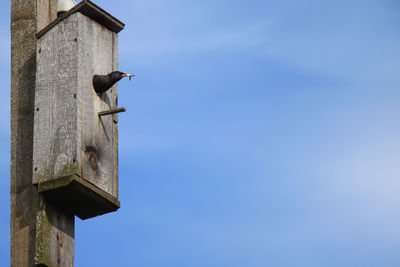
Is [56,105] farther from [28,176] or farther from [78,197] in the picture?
[78,197]

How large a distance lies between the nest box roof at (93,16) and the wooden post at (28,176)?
5.5 inches

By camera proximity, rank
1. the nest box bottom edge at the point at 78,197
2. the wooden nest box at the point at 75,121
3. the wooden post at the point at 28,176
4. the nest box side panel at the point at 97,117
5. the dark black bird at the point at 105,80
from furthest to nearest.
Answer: the dark black bird at the point at 105,80, the nest box side panel at the point at 97,117, the wooden nest box at the point at 75,121, the nest box bottom edge at the point at 78,197, the wooden post at the point at 28,176

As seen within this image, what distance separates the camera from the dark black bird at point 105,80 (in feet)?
27.3

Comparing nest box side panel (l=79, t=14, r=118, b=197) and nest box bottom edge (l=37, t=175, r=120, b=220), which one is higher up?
nest box side panel (l=79, t=14, r=118, b=197)

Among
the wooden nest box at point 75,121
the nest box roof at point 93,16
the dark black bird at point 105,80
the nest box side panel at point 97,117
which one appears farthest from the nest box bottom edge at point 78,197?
the nest box roof at point 93,16

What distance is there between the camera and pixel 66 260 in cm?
779

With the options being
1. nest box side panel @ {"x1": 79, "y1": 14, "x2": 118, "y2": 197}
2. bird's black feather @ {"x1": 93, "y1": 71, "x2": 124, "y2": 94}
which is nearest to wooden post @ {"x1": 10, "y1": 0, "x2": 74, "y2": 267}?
nest box side panel @ {"x1": 79, "y1": 14, "x2": 118, "y2": 197}

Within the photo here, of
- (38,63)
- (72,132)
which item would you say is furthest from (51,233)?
→ (38,63)

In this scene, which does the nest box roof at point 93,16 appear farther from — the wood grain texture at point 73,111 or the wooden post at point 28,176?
the wooden post at point 28,176

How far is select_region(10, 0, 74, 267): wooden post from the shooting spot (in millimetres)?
7684

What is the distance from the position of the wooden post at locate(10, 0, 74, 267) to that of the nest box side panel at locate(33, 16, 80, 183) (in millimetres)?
98

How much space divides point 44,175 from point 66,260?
63cm

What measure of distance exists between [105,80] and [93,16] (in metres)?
0.58

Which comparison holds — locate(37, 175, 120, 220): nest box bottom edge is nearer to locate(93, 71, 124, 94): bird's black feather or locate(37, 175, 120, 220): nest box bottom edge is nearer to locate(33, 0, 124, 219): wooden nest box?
locate(33, 0, 124, 219): wooden nest box
